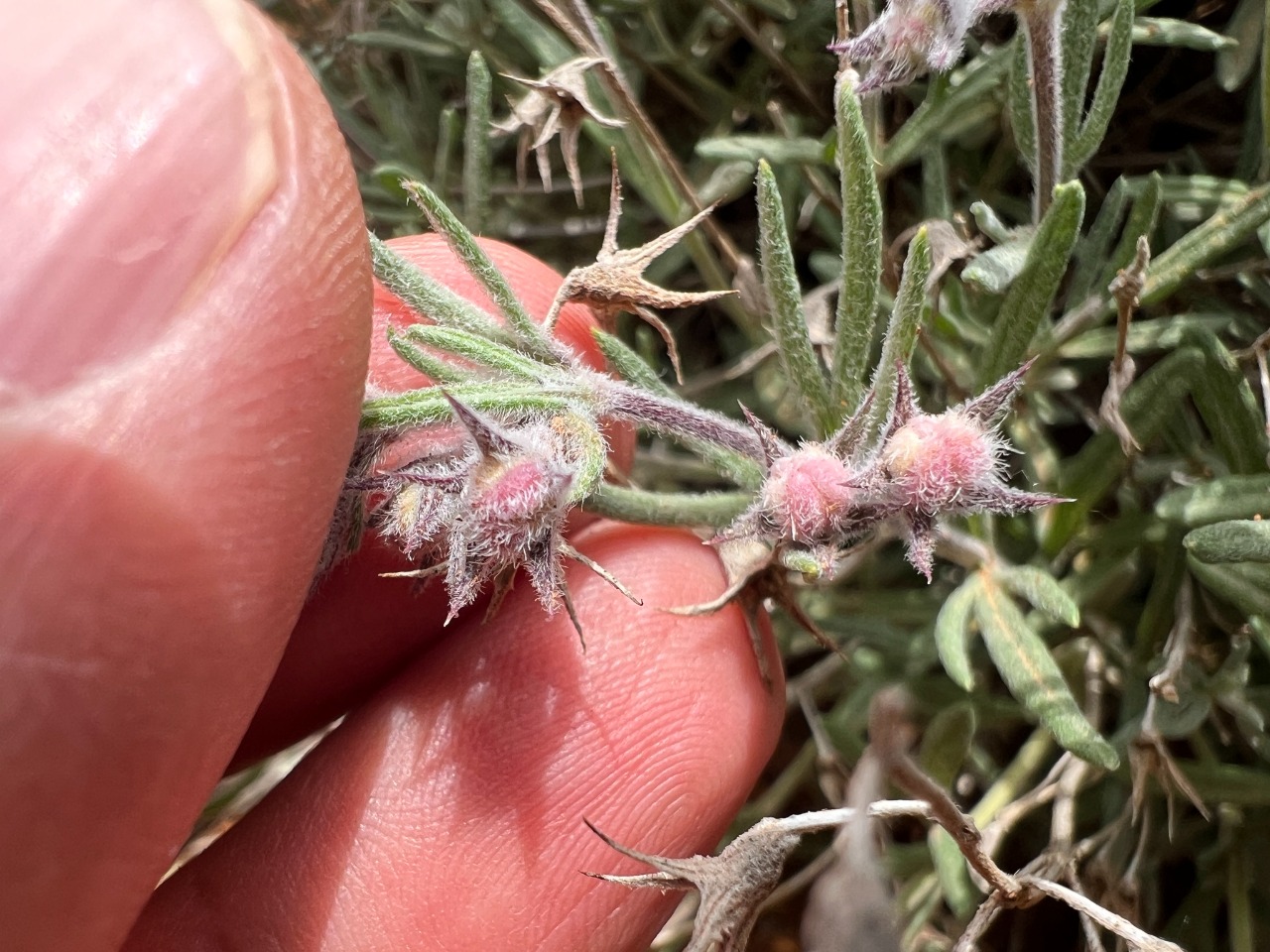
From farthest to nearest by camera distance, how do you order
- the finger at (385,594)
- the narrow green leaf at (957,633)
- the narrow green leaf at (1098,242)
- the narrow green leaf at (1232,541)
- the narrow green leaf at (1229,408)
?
the finger at (385,594) < the narrow green leaf at (1098,242) < the narrow green leaf at (1229,408) < the narrow green leaf at (957,633) < the narrow green leaf at (1232,541)

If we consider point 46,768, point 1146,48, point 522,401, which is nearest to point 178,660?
point 46,768

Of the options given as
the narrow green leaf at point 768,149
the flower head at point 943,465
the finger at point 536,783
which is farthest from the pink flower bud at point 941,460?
the narrow green leaf at point 768,149

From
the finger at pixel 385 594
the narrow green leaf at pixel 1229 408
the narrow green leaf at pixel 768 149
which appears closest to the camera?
the narrow green leaf at pixel 1229 408

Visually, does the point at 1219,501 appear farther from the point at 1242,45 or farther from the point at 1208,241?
the point at 1242,45

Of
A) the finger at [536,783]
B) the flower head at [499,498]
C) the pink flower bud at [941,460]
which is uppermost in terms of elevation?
the flower head at [499,498]

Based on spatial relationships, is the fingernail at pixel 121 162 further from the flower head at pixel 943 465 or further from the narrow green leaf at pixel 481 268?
the flower head at pixel 943 465

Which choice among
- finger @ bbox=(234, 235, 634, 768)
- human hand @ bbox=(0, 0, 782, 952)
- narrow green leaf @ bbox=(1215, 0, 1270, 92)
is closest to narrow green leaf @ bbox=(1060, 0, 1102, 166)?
narrow green leaf @ bbox=(1215, 0, 1270, 92)

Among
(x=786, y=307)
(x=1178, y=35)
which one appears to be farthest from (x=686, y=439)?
(x=1178, y=35)

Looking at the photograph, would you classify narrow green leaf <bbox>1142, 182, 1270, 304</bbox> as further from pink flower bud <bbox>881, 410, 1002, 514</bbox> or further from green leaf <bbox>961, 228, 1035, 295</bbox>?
pink flower bud <bbox>881, 410, 1002, 514</bbox>
